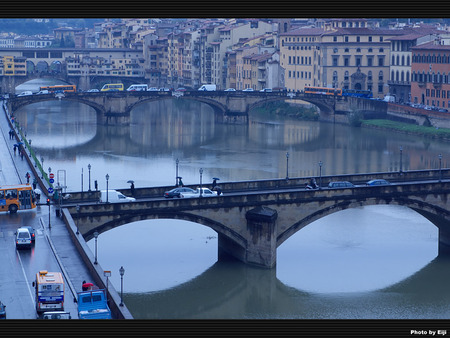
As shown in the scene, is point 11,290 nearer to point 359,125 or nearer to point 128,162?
point 128,162

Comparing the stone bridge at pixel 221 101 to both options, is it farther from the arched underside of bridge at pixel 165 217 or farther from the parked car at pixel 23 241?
the parked car at pixel 23 241

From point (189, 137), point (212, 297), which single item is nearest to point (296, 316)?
point (212, 297)

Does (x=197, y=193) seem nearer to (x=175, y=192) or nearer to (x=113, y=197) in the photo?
(x=175, y=192)

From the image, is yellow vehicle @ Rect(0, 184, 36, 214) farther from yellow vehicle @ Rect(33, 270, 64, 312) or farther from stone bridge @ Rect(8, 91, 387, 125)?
stone bridge @ Rect(8, 91, 387, 125)

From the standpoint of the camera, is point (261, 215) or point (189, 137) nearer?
point (261, 215)

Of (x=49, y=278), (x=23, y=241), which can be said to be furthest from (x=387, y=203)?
(x=49, y=278)
